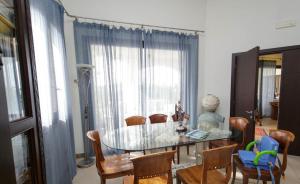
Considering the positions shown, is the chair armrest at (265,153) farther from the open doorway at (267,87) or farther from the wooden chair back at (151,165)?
the open doorway at (267,87)

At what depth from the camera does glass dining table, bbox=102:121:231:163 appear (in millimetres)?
1750

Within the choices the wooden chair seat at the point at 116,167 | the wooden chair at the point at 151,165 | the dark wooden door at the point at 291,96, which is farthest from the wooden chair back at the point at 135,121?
the dark wooden door at the point at 291,96

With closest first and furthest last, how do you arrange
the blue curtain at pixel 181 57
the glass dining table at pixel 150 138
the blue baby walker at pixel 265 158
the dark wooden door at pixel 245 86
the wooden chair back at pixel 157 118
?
1. the blue baby walker at pixel 265 158
2. the glass dining table at pixel 150 138
3. the dark wooden door at pixel 245 86
4. the wooden chair back at pixel 157 118
5. the blue curtain at pixel 181 57

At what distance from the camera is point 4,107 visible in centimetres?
74

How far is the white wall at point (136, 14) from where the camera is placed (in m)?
2.76

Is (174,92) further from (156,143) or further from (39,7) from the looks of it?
(39,7)

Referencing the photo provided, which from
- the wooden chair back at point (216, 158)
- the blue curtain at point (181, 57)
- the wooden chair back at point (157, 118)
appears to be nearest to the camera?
the wooden chair back at point (216, 158)

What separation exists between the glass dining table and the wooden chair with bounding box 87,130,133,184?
0.13 meters

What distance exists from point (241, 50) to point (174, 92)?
166 cm

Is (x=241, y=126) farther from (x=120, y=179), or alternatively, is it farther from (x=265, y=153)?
(x=120, y=179)

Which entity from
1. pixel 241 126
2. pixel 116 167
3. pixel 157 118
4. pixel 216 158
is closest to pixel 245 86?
pixel 241 126

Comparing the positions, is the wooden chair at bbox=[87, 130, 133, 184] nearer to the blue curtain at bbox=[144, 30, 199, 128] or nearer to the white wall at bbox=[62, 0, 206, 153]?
the white wall at bbox=[62, 0, 206, 153]

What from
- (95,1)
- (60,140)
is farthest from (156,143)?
(95,1)

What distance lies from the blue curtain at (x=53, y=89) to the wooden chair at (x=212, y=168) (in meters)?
1.41
